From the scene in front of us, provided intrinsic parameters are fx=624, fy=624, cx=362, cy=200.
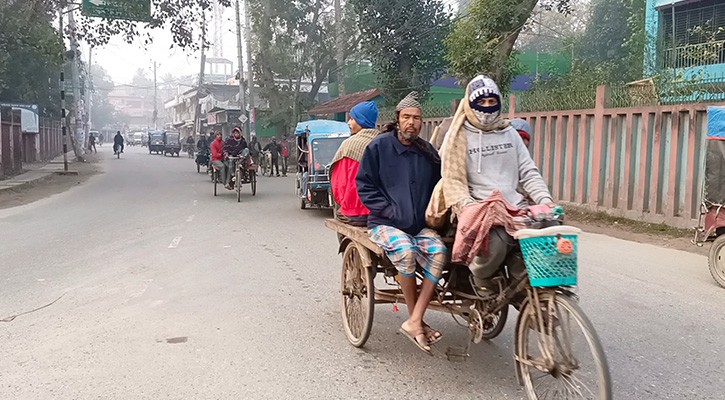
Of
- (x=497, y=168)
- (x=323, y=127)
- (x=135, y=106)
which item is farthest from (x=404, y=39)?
(x=135, y=106)

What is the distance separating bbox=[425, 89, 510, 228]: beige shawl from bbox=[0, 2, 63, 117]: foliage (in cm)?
1924

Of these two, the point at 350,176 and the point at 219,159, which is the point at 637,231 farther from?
the point at 219,159

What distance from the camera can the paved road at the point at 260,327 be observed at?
3.98 metres

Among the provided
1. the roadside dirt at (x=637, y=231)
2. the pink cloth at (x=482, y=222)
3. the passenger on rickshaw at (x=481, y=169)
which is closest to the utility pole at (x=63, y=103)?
the roadside dirt at (x=637, y=231)

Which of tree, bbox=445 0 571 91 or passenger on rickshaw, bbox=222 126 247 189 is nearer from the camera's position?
tree, bbox=445 0 571 91

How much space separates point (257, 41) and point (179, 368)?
103ft

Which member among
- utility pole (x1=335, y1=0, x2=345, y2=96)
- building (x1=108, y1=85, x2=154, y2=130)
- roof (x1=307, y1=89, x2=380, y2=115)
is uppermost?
building (x1=108, y1=85, x2=154, y2=130)

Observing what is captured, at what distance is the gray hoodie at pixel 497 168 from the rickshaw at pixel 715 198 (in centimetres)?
394

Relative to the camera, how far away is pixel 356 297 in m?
4.81

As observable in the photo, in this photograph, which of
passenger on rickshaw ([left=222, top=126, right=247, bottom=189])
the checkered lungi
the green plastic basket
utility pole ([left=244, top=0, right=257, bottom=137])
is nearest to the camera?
the green plastic basket

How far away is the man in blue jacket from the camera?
4008 millimetres

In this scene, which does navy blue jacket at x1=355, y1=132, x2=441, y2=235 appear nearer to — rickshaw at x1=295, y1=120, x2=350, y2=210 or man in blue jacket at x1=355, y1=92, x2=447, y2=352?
man in blue jacket at x1=355, y1=92, x2=447, y2=352

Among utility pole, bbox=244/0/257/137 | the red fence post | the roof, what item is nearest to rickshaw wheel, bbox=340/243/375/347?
the red fence post

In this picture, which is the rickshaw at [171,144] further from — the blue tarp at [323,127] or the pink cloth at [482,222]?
the pink cloth at [482,222]
